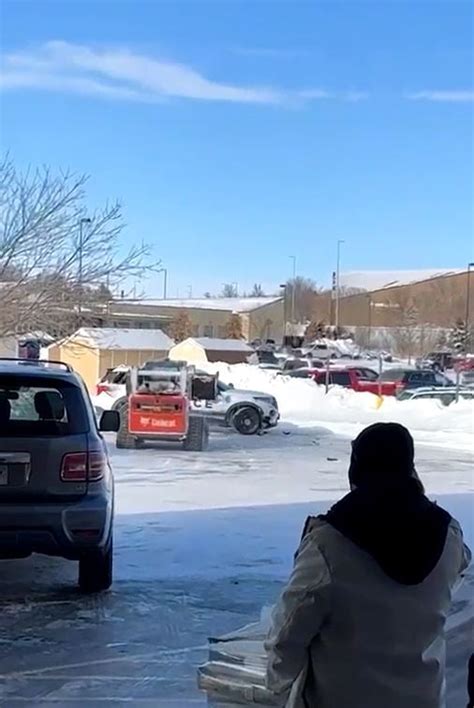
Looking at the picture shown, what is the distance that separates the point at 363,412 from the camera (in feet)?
96.6

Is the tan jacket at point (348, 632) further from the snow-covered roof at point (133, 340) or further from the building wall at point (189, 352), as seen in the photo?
the building wall at point (189, 352)

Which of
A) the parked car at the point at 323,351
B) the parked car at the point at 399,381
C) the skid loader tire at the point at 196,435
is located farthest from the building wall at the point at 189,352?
the skid loader tire at the point at 196,435

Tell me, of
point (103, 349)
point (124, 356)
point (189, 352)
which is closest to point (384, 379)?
A: point (103, 349)

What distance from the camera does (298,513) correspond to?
494 inches

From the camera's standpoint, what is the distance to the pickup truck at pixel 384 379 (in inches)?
1409

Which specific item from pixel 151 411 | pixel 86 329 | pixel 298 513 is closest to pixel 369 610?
pixel 298 513

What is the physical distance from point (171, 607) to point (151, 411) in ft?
42.6

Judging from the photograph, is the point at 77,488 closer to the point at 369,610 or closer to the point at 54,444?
the point at 54,444

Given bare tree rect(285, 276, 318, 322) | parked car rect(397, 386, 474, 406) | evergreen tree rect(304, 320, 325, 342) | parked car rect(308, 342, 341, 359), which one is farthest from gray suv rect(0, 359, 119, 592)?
bare tree rect(285, 276, 318, 322)

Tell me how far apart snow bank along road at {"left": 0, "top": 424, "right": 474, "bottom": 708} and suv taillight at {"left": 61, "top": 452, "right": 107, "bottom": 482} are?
932 mm

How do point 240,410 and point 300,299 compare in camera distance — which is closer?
point 240,410

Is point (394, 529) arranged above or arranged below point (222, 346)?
above

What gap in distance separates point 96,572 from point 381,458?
17.5 ft

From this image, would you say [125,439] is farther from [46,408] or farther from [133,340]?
[133,340]
